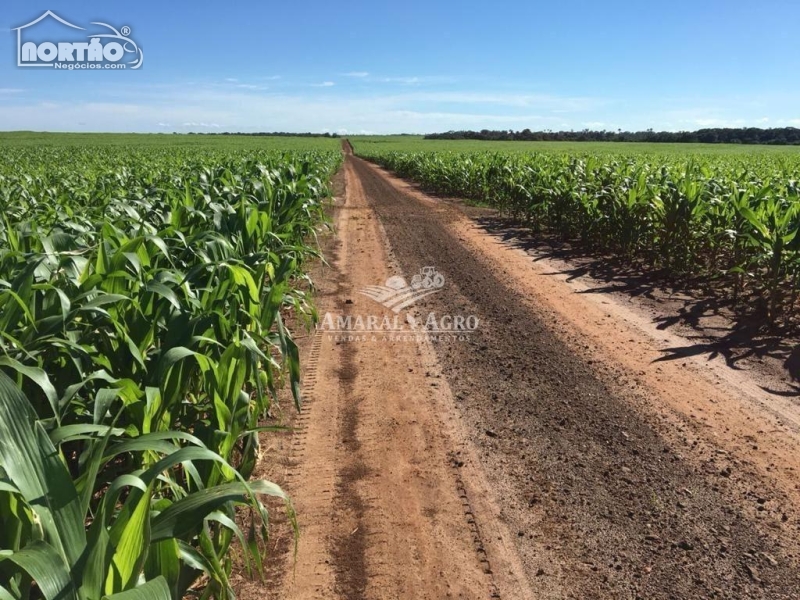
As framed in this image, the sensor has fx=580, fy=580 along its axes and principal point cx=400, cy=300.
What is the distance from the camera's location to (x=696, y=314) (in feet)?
23.2

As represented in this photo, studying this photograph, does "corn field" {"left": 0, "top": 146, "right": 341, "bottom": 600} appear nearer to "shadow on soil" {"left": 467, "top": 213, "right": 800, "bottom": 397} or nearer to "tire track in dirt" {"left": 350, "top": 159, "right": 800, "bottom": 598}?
"tire track in dirt" {"left": 350, "top": 159, "right": 800, "bottom": 598}

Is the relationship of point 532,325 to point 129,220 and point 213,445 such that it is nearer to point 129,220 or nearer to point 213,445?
point 129,220

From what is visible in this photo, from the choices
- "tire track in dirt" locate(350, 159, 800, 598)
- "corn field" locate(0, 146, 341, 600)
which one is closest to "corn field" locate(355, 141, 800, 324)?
"tire track in dirt" locate(350, 159, 800, 598)

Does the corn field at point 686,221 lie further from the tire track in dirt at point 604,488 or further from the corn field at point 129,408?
the corn field at point 129,408

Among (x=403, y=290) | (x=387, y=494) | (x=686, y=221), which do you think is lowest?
(x=387, y=494)

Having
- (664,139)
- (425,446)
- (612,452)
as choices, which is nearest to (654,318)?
(612,452)

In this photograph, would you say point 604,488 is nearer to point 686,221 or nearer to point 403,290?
point 403,290

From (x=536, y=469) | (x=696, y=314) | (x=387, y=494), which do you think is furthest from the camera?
(x=696, y=314)

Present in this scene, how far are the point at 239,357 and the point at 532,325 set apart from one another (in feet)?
14.8

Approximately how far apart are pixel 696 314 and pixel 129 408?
260 inches

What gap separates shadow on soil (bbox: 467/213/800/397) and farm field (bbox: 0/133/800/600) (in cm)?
5

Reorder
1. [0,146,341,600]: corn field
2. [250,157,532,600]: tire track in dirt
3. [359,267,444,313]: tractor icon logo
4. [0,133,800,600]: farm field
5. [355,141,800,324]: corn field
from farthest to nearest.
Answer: [359,267,444,313]: tractor icon logo → [355,141,800,324]: corn field → [250,157,532,600]: tire track in dirt → [0,133,800,600]: farm field → [0,146,341,600]: corn field

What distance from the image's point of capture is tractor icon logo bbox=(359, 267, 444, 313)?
25.5 feet

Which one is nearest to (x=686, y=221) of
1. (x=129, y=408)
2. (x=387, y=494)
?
(x=387, y=494)
